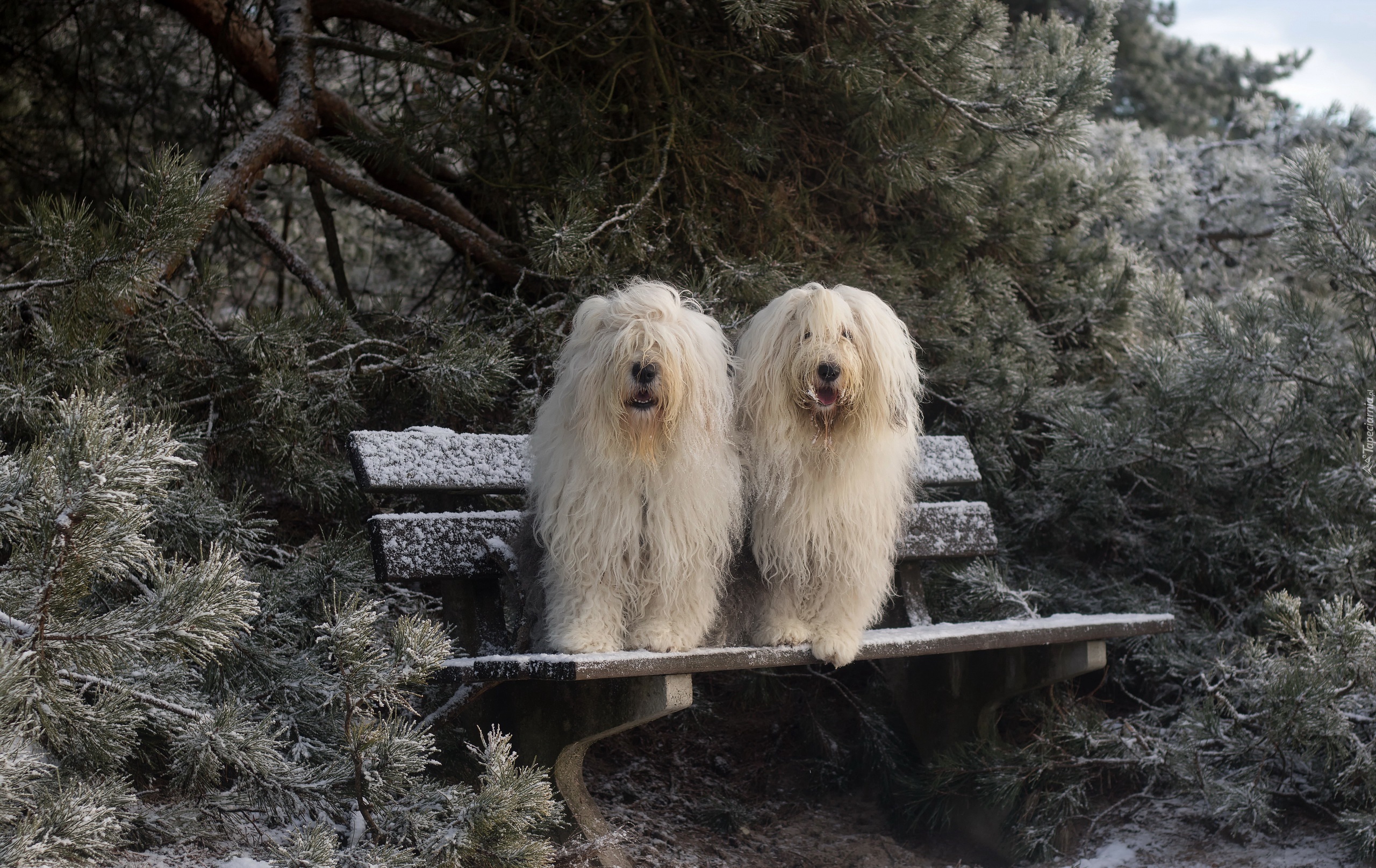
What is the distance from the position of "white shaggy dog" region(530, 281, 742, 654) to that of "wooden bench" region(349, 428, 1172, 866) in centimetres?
15

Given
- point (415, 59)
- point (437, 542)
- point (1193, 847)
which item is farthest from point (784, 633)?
point (415, 59)

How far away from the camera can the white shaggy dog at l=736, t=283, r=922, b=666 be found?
3.14 meters

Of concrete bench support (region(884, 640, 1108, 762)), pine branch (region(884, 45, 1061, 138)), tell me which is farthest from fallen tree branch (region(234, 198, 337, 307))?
concrete bench support (region(884, 640, 1108, 762))

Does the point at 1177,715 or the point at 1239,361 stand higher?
the point at 1239,361

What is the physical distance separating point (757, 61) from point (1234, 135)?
9.55 meters

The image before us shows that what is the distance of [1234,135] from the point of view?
499 inches

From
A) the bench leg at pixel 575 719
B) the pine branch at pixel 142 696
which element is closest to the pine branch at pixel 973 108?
the bench leg at pixel 575 719

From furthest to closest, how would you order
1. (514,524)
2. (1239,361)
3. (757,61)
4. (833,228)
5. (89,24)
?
(89,24), (833,228), (757,61), (1239,361), (514,524)

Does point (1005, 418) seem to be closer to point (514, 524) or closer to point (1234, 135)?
point (514, 524)

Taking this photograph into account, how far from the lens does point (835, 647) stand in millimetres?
3193

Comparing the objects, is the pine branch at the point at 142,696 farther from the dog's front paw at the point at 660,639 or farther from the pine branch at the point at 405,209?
the pine branch at the point at 405,209

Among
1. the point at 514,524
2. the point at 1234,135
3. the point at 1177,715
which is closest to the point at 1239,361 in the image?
the point at 1177,715

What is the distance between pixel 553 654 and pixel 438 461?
2.85ft

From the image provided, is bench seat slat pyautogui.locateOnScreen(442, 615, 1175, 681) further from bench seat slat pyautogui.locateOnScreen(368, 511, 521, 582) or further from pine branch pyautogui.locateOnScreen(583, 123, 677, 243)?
pine branch pyautogui.locateOnScreen(583, 123, 677, 243)
